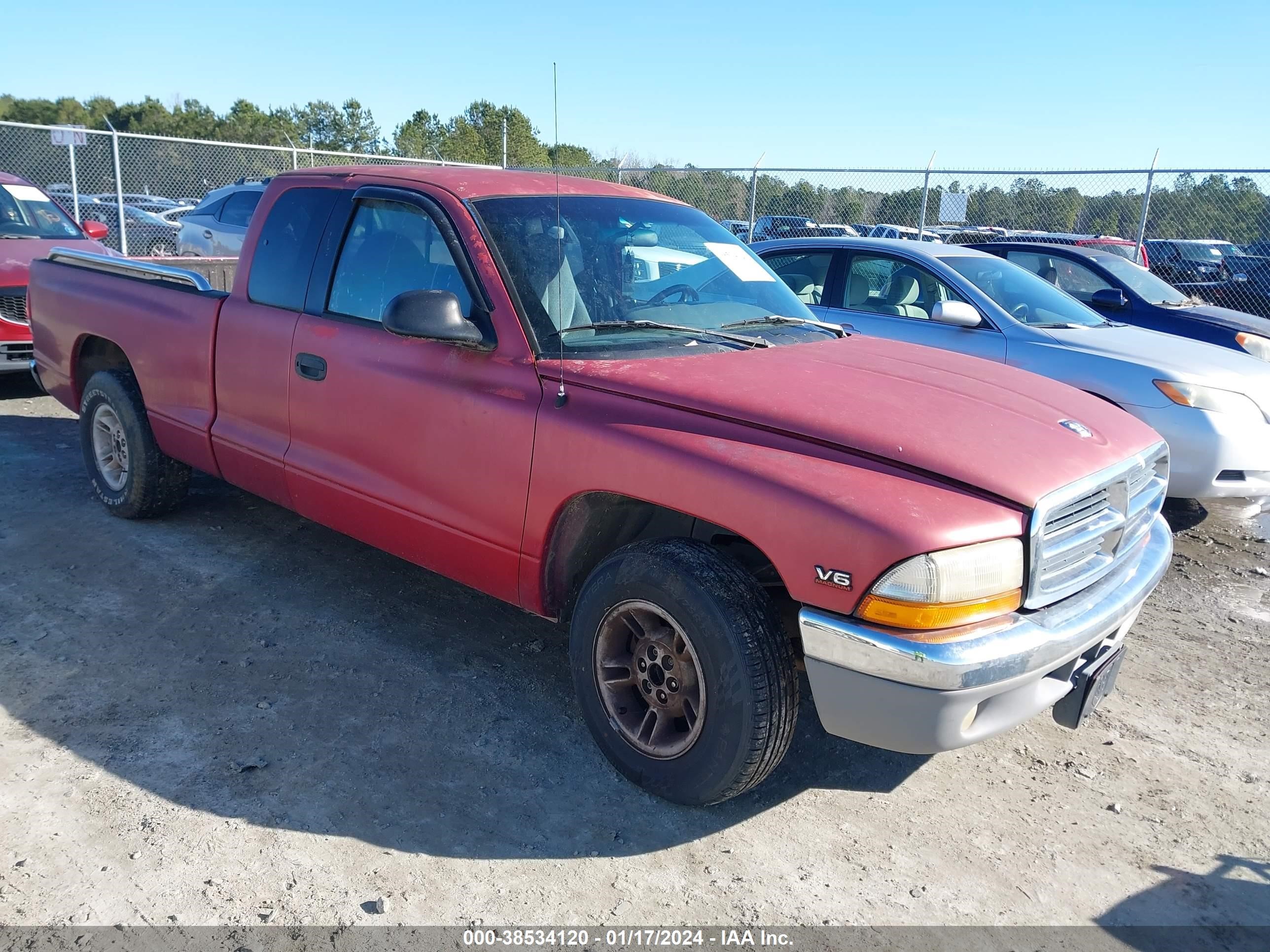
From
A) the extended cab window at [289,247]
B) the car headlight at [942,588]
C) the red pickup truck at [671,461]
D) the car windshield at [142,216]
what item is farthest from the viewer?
the car windshield at [142,216]

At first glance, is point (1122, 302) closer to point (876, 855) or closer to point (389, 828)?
point (876, 855)

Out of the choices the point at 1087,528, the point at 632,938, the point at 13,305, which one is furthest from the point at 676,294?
the point at 13,305

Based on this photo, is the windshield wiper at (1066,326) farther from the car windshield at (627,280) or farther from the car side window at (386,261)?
the car side window at (386,261)

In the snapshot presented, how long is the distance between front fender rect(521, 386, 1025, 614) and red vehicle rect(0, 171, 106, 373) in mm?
5994

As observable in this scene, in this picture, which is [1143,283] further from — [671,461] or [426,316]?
[426,316]

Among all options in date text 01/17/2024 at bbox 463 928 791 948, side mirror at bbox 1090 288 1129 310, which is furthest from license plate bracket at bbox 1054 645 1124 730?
side mirror at bbox 1090 288 1129 310

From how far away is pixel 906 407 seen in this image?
121 inches

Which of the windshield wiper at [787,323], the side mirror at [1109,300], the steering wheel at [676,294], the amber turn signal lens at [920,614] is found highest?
the steering wheel at [676,294]

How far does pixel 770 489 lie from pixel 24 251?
26.9 feet

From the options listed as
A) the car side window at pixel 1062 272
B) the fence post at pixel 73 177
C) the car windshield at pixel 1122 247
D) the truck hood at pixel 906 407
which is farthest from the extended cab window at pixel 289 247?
the car windshield at pixel 1122 247

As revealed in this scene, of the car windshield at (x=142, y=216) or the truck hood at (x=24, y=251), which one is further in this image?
the car windshield at (x=142, y=216)

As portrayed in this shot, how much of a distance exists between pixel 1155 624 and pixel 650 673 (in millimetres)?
3040

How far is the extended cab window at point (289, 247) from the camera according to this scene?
418 centimetres

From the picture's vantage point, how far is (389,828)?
116 inches
